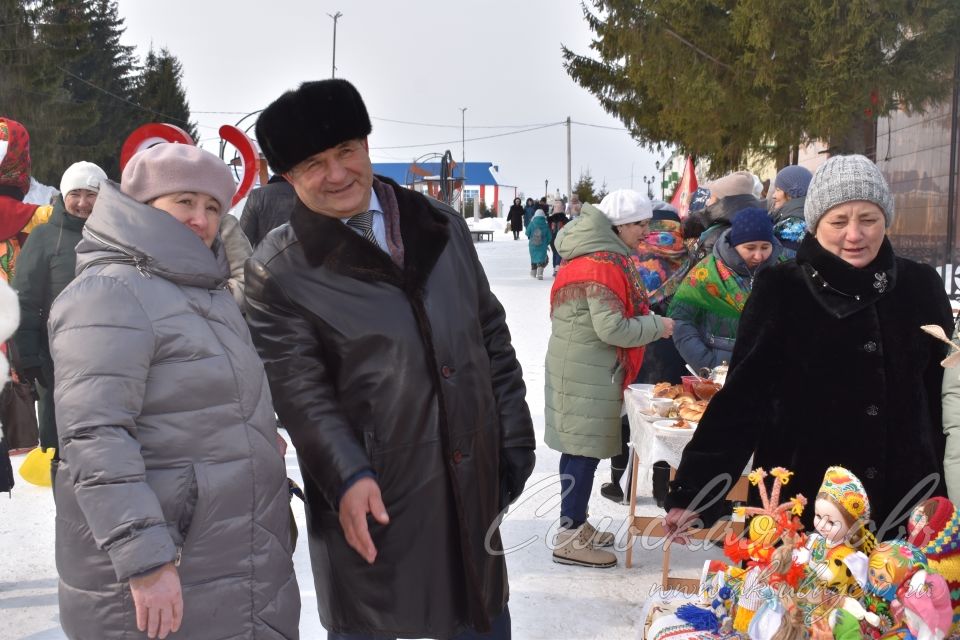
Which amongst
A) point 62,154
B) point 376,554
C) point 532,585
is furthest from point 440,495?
point 62,154

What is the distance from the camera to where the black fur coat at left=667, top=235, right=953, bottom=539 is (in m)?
2.42

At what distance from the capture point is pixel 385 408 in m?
2.18

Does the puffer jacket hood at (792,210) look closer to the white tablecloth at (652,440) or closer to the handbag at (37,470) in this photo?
the white tablecloth at (652,440)

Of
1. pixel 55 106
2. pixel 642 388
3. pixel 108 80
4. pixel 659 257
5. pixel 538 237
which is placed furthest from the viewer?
pixel 108 80

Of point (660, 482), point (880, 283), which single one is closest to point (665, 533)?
point (660, 482)

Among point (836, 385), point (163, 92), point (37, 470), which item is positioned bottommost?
point (37, 470)

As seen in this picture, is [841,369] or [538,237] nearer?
[841,369]

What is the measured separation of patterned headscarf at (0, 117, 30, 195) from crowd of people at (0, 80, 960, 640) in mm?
2681

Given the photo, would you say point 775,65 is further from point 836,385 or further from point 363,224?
point 363,224

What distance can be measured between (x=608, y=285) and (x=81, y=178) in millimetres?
2708

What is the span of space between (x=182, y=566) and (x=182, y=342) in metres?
0.51

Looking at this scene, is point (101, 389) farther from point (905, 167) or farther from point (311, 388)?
point (905, 167)

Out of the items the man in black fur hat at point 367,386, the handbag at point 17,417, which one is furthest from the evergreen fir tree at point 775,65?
the man in black fur hat at point 367,386

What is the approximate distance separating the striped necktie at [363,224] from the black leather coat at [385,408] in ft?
0.27
